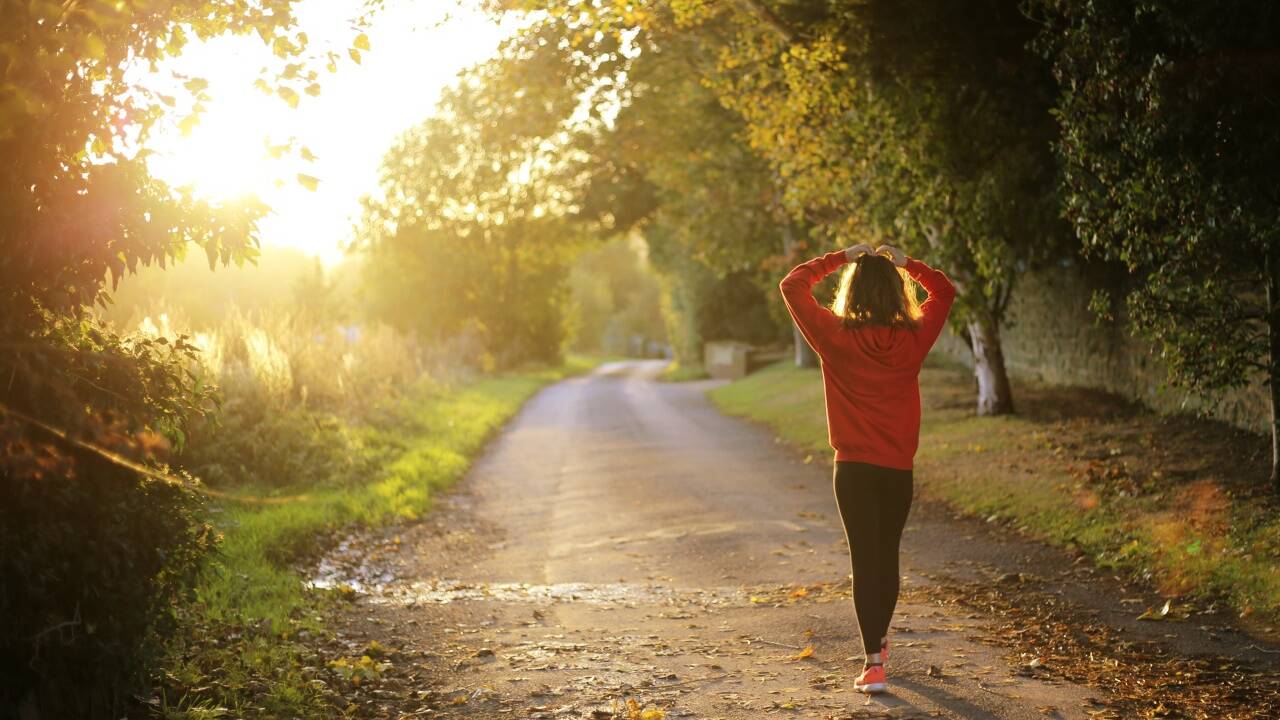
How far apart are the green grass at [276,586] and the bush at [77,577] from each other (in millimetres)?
591

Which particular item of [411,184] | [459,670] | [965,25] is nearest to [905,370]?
[459,670]

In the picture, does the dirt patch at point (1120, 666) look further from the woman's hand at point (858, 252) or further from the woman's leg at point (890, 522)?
the woman's hand at point (858, 252)

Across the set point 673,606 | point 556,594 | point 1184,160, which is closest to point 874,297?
point 673,606

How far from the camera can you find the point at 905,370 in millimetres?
5895

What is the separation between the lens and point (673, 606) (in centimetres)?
820

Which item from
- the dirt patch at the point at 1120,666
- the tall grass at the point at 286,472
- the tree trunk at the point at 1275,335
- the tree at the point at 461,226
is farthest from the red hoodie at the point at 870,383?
the tree at the point at 461,226

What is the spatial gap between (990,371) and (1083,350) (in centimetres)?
175

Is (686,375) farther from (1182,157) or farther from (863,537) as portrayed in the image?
(863,537)

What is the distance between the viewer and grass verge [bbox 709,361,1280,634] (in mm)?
8375

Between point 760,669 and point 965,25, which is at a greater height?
point 965,25

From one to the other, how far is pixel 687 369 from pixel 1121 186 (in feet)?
121

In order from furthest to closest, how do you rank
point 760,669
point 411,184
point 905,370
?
point 411,184, point 760,669, point 905,370

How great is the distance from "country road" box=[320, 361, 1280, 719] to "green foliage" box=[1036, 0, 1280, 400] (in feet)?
8.02

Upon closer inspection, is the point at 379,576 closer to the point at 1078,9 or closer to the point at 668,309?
the point at 1078,9
